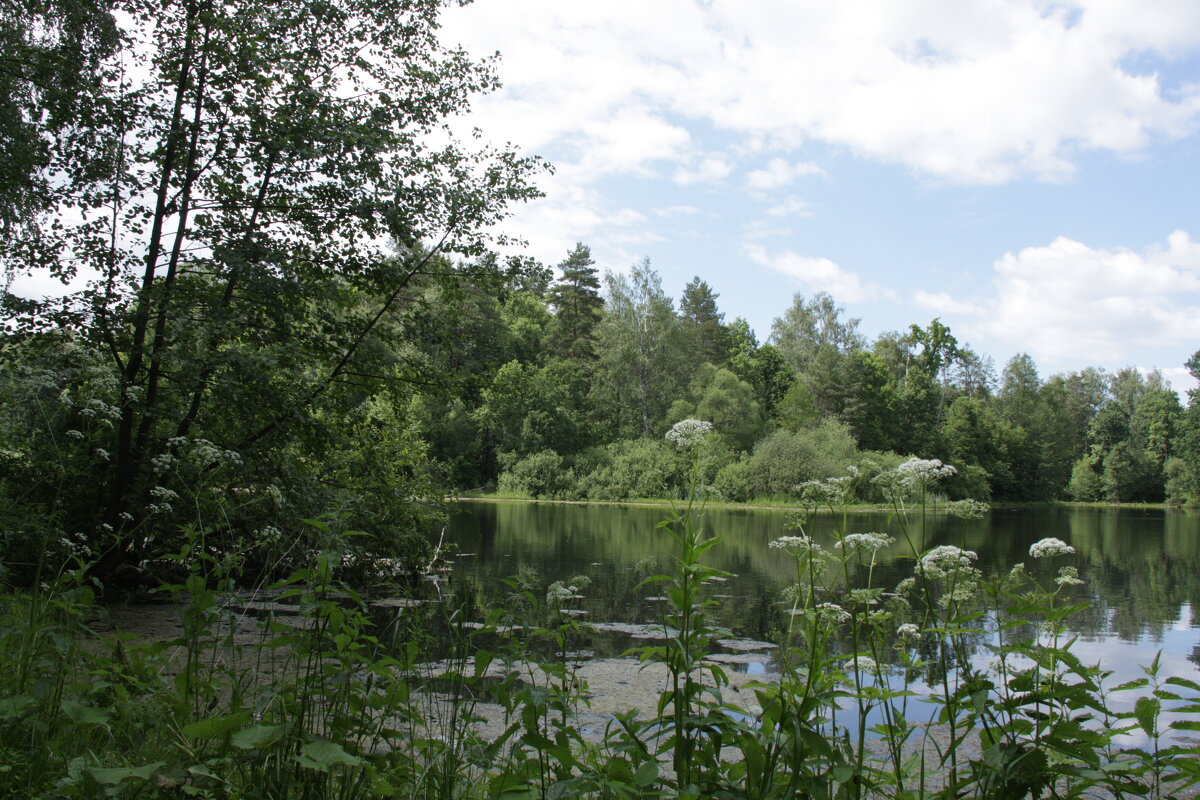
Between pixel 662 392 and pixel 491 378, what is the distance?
43.3 meters

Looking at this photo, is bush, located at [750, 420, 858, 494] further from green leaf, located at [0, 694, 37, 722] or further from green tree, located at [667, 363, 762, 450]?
green leaf, located at [0, 694, 37, 722]

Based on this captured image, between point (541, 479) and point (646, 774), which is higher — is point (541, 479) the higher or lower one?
the lower one

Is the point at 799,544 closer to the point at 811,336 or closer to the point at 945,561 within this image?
the point at 945,561

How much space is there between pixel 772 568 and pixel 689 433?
13.4 metres

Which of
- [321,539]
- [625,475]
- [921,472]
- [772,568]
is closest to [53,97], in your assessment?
[321,539]

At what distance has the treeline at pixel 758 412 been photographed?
46.2 metres

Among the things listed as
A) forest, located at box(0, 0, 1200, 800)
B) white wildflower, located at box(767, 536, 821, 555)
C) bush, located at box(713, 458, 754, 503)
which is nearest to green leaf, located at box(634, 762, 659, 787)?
forest, located at box(0, 0, 1200, 800)

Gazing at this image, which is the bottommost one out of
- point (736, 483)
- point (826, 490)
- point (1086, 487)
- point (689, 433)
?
point (1086, 487)

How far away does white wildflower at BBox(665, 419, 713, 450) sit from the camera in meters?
3.14

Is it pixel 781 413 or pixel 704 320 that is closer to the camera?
pixel 781 413

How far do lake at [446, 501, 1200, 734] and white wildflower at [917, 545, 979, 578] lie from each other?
130mm

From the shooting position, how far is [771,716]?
2.44 meters

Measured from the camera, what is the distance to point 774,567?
637 inches

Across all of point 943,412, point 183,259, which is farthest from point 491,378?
point 943,412
